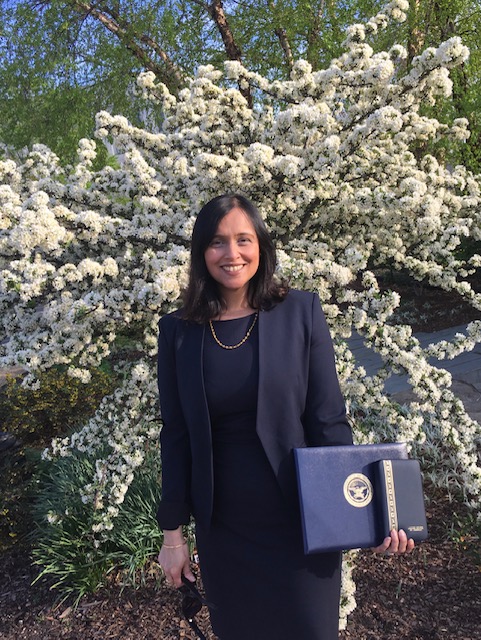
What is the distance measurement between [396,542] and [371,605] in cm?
156

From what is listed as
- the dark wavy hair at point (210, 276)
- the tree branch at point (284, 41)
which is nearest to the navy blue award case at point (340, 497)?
the dark wavy hair at point (210, 276)

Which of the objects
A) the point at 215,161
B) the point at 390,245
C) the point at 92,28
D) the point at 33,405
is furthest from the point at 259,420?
the point at 92,28

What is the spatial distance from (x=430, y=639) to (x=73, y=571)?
1914mm

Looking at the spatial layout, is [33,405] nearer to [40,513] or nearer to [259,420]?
[40,513]

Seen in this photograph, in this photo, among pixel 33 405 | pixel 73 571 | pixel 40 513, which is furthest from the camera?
pixel 33 405

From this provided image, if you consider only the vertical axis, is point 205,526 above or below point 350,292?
below

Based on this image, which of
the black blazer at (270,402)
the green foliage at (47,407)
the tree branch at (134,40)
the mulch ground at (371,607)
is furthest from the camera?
the tree branch at (134,40)

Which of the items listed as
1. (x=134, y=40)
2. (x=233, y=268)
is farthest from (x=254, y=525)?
(x=134, y=40)

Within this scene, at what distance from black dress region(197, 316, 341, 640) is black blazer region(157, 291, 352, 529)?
1.5 inches

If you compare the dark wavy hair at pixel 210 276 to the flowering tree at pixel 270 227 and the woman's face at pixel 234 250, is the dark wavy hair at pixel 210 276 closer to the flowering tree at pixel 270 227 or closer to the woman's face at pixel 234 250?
the woman's face at pixel 234 250

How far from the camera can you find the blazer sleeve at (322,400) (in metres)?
1.84

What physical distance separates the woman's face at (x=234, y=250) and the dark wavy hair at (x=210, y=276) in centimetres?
2

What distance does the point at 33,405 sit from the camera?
4859 millimetres

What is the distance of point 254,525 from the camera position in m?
→ 1.88
